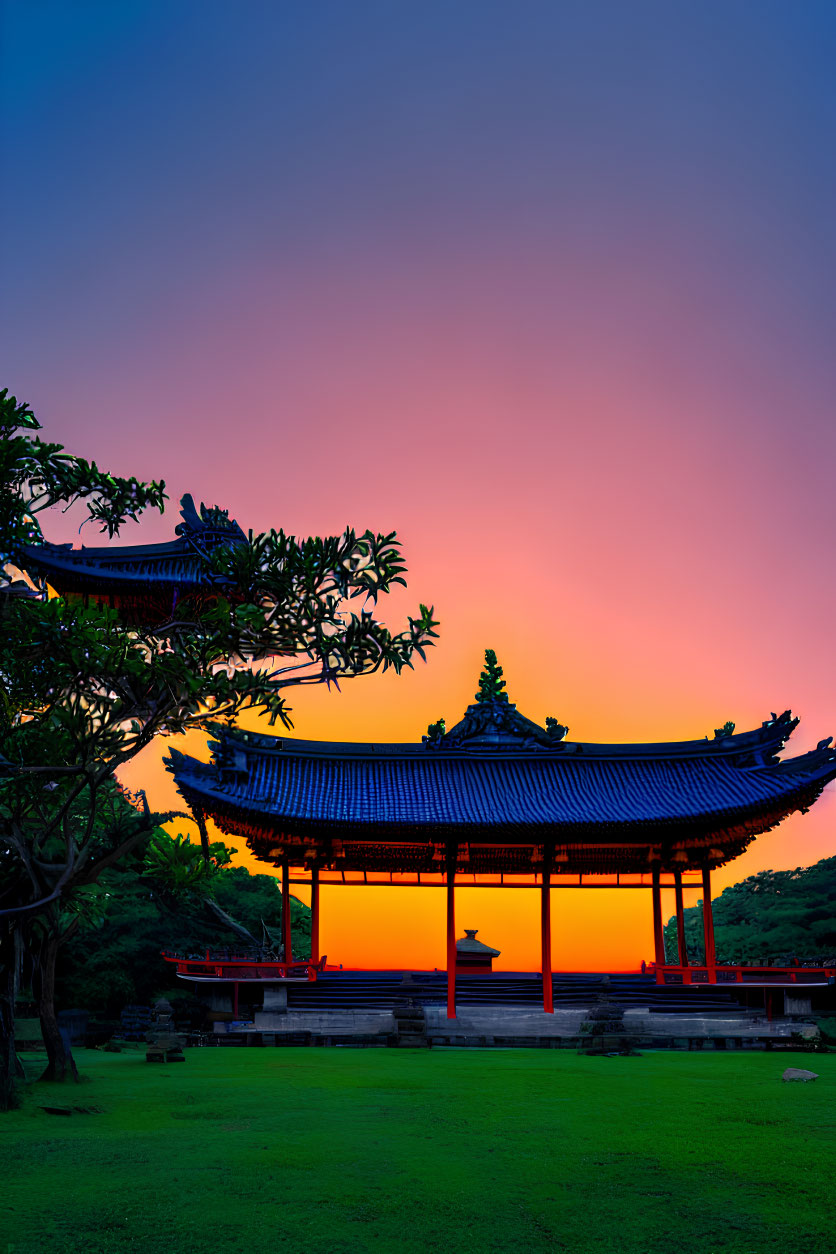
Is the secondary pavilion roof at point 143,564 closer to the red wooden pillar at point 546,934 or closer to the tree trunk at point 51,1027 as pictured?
the red wooden pillar at point 546,934

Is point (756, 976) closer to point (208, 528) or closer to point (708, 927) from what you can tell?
point (708, 927)

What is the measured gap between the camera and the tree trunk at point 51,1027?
14008 mm

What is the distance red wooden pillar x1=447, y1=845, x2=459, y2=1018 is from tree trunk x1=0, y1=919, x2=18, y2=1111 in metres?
12.2

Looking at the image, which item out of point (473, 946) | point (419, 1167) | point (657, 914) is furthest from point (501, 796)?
point (419, 1167)

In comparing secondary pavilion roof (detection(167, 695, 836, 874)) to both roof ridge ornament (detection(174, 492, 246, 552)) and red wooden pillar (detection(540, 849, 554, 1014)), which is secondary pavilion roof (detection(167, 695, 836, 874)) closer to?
red wooden pillar (detection(540, 849, 554, 1014))

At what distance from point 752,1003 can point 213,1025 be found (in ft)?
46.2

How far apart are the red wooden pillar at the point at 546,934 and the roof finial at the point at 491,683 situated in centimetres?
553

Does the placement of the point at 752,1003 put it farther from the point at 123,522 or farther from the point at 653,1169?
the point at 123,522

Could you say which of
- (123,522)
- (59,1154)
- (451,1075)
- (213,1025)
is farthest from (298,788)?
(59,1154)

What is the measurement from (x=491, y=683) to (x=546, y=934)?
768 cm

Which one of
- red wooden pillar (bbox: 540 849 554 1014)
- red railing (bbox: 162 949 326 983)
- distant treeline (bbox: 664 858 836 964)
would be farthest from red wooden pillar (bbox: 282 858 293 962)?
distant treeline (bbox: 664 858 836 964)

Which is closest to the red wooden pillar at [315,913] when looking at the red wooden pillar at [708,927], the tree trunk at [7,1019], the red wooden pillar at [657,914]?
the red wooden pillar at [657,914]

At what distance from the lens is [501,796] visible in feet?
89.1

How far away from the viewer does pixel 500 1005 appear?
25.1 metres
